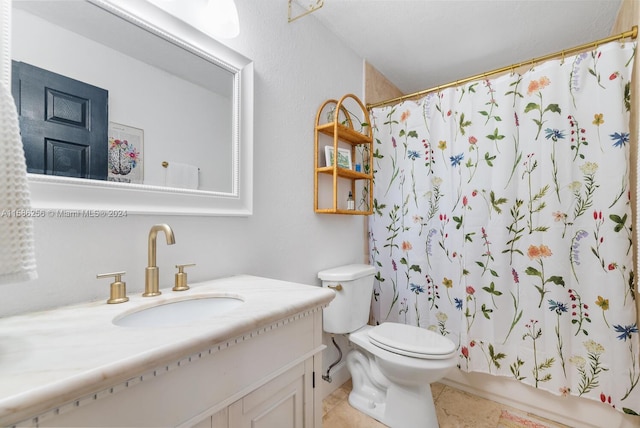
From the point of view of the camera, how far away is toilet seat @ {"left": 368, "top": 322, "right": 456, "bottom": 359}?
130 cm

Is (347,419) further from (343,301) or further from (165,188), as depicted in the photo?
(165,188)

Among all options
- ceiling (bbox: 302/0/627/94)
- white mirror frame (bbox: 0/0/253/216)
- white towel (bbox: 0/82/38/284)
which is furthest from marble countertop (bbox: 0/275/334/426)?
ceiling (bbox: 302/0/627/94)

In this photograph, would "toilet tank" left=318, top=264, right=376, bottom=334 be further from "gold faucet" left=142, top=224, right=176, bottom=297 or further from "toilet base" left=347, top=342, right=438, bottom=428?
"gold faucet" left=142, top=224, right=176, bottom=297

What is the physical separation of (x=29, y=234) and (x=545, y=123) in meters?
2.00

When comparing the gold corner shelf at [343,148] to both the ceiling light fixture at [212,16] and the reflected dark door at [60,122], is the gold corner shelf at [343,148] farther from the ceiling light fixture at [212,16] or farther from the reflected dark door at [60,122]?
the reflected dark door at [60,122]

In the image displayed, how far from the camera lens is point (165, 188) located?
98cm

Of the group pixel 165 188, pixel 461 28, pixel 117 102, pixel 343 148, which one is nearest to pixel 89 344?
pixel 165 188

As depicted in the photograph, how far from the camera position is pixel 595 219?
→ 1.35 meters

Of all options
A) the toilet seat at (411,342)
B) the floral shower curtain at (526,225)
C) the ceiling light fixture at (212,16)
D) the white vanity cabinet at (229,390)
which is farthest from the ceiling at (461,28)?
the toilet seat at (411,342)

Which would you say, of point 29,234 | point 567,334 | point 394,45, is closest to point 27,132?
point 29,234

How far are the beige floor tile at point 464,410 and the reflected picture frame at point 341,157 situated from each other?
149 centimetres

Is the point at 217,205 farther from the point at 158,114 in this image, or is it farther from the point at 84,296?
the point at 84,296

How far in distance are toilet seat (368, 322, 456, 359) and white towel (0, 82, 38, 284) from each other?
134 cm

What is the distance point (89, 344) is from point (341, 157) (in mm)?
1454
